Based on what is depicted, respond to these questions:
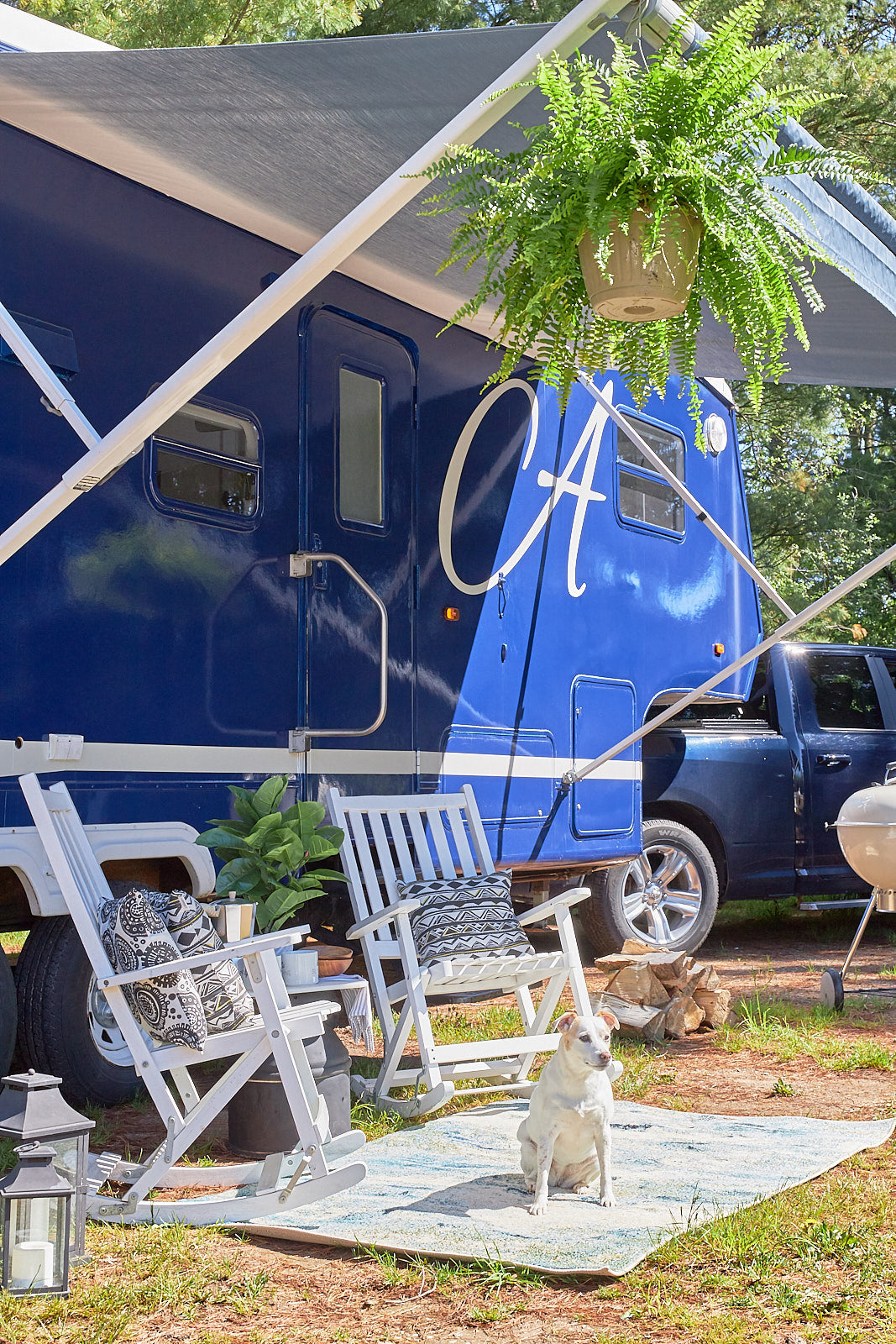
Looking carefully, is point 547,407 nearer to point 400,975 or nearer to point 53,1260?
point 400,975

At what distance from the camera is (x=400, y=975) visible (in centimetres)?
656

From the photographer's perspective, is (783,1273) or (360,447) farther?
(360,447)

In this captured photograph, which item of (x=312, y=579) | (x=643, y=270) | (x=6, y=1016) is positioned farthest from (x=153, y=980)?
(x=643, y=270)

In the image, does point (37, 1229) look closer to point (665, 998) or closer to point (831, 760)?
point (665, 998)

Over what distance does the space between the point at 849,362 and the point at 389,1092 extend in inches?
135

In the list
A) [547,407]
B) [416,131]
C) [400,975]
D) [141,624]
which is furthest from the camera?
[400,975]

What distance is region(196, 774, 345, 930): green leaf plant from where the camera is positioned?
12.5ft

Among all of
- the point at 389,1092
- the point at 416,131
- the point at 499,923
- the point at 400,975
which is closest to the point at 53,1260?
the point at 389,1092

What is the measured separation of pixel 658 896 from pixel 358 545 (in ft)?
10.3

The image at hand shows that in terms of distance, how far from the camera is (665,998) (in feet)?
17.9

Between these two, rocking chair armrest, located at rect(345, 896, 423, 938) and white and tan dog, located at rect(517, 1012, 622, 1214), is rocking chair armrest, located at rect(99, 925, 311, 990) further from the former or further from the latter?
rocking chair armrest, located at rect(345, 896, 423, 938)

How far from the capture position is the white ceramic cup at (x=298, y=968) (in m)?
3.65

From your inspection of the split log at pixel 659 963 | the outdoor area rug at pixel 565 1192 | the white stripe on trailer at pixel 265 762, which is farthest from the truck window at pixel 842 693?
the outdoor area rug at pixel 565 1192

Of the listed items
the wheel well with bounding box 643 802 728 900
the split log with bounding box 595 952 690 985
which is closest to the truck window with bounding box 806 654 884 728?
the wheel well with bounding box 643 802 728 900
